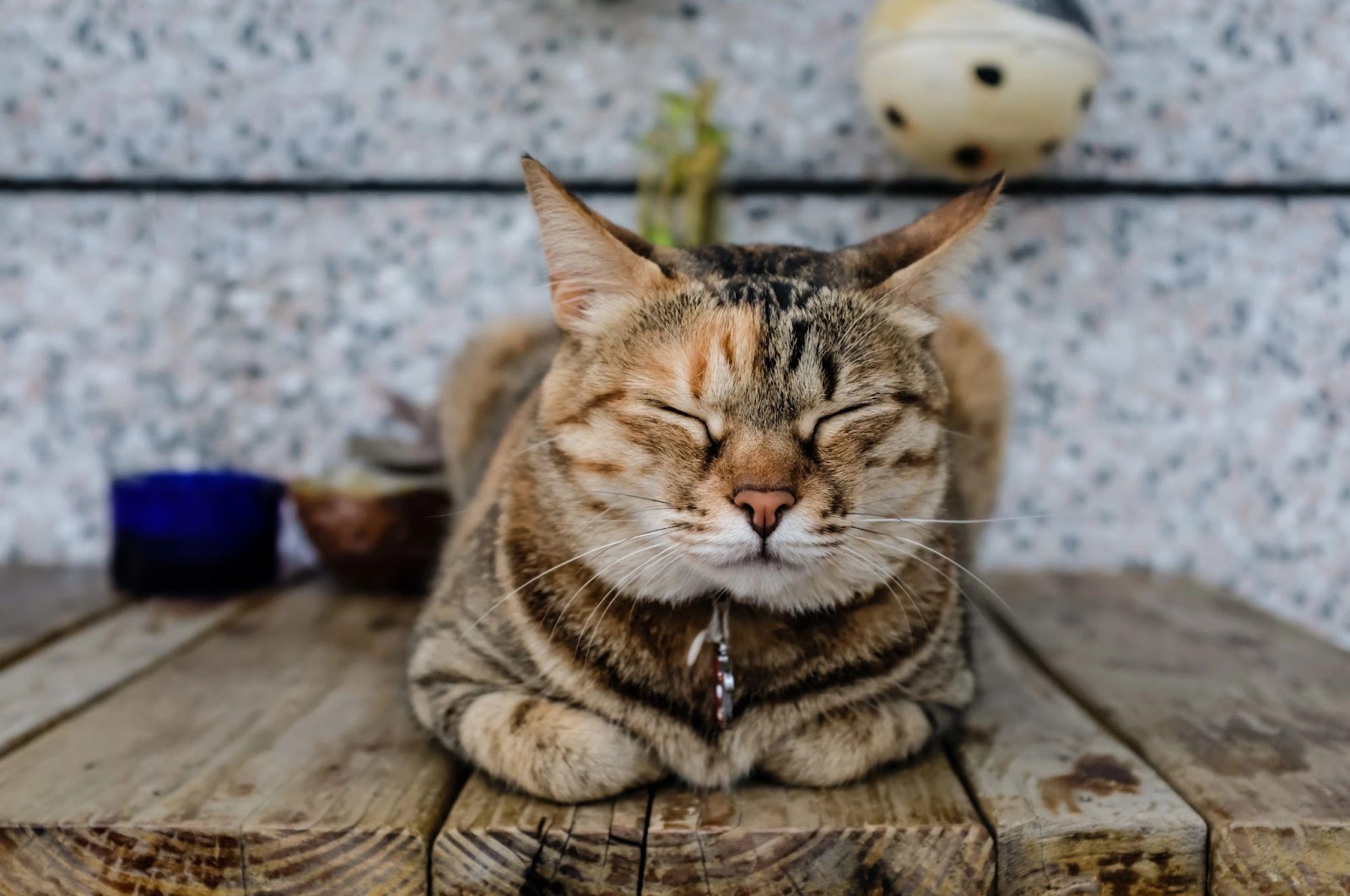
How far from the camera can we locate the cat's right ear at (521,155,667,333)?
1.11 metres

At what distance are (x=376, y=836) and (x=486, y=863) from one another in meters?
0.11

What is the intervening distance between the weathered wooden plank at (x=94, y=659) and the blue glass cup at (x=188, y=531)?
0.06 m

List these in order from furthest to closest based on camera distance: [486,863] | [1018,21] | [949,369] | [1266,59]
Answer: [1266,59] → [949,369] → [1018,21] → [486,863]

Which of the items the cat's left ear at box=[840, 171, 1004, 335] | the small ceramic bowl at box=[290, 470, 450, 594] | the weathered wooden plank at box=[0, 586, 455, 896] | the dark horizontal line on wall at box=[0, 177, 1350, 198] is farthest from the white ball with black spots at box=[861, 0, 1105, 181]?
the weathered wooden plank at box=[0, 586, 455, 896]

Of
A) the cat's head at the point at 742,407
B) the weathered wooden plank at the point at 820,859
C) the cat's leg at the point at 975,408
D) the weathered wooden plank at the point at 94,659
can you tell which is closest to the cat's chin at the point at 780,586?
the cat's head at the point at 742,407

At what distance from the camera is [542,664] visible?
119 centimetres

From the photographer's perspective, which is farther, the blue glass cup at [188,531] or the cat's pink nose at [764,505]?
the blue glass cup at [188,531]

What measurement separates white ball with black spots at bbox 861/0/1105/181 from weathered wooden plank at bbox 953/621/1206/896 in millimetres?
965

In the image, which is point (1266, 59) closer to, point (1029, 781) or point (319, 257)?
point (1029, 781)

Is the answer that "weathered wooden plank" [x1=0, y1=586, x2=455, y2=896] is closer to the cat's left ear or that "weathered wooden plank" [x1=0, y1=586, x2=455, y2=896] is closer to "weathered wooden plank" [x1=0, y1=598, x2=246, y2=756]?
"weathered wooden plank" [x1=0, y1=598, x2=246, y2=756]

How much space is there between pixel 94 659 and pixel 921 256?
4.36ft

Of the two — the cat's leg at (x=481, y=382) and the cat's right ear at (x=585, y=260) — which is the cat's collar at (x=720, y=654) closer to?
the cat's right ear at (x=585, y=260)

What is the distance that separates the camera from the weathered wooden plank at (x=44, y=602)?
1662mm

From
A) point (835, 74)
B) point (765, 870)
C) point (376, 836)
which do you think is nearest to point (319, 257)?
point (835, 74)
